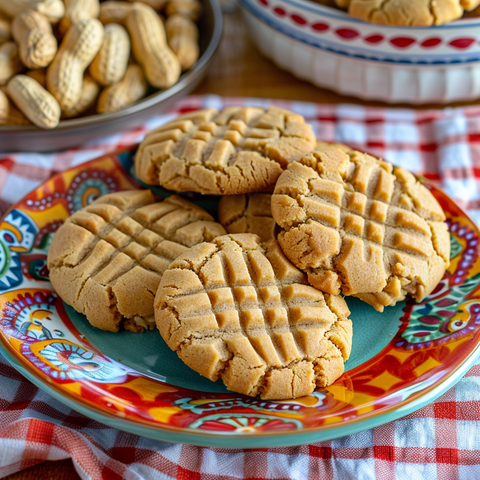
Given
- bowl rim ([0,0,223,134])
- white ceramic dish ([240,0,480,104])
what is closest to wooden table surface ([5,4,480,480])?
white ceramic dish ([240,0,480,104])

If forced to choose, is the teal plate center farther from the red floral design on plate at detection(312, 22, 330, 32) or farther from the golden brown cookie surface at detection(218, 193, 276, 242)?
the red floral design on plate at detection(312, 22, 330, 32)

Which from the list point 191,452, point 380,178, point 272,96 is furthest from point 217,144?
point 272,96

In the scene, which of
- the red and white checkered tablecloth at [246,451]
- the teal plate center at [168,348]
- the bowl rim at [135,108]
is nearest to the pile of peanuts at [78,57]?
the bowl rim at [135,108]

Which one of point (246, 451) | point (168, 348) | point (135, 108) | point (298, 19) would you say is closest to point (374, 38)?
point (298, 19)

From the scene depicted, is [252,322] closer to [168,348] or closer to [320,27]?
[168,348]

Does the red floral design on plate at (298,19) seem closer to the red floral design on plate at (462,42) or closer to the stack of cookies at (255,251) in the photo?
the red floral design on plate at (462,42)

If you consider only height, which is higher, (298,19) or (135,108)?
(298,19)

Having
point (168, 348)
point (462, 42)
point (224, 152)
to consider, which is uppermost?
point (462, 42)
